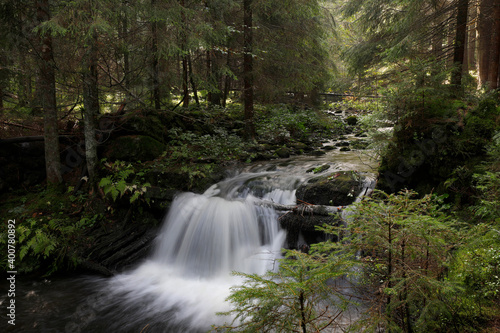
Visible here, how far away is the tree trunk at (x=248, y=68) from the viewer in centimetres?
1119

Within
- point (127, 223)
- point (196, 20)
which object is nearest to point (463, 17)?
point (196, 20)

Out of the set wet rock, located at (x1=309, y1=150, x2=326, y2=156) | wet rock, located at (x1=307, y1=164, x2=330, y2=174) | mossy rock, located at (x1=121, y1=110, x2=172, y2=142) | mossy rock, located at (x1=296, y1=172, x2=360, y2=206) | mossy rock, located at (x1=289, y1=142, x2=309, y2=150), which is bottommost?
mossy rock, located at (x1=296, y1=172, x2=360, y2=206)

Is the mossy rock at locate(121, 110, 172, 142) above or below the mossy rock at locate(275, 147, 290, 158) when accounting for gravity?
above

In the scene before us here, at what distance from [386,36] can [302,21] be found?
3851 mm

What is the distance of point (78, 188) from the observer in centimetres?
875

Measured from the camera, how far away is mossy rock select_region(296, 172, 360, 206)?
695 cm

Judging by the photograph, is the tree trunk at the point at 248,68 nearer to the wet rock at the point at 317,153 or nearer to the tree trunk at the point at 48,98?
the wet rock at the point at 317,153

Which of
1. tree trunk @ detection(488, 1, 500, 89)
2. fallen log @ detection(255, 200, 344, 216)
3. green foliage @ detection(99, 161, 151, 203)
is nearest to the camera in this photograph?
fallen log @ detection(255, 200, 344, 216)

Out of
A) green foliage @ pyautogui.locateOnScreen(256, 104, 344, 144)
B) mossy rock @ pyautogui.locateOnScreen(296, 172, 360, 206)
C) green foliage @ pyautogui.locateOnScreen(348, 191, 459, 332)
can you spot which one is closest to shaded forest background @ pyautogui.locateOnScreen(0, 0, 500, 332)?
green foliage @ pyautogui.locateOnScreen(348, 191, 459, 332)

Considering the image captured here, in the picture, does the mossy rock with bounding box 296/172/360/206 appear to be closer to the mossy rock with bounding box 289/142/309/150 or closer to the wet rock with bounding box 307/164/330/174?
the wet rock with bounding box 307/164/330/174

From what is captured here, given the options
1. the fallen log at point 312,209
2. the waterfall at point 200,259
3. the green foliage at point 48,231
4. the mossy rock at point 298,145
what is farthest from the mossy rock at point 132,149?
the mossy rock at point 298,145

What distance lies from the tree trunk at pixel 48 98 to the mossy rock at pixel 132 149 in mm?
1456

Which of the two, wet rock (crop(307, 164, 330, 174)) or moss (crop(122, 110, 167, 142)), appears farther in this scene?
moss (crop(122, 110, 167, 142))

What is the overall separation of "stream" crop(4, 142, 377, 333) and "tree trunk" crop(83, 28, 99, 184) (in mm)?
3137
